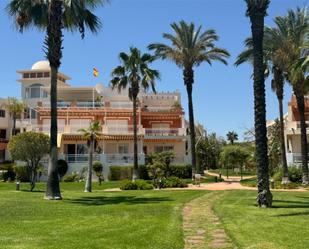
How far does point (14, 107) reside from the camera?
6881 centimetres

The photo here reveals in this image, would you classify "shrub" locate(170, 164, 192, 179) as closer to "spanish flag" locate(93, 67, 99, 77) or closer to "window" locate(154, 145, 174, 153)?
"window" locate(154, 145, 174, 153)

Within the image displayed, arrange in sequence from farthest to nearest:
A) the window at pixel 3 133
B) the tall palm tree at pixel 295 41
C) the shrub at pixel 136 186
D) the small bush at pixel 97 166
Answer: the window at pixel 3 133 → the small bush at pixel 97 166 → the tall palm tree at pixel 295 41 → the shrub at pixel 136 186

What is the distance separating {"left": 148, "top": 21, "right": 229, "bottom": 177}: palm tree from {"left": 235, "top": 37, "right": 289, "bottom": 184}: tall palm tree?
6010 mm

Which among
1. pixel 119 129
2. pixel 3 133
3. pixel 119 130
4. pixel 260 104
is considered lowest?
pixel 260 104

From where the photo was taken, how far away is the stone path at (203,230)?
1077 cm

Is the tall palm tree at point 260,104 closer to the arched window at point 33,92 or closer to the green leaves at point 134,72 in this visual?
the green leaves at point 134,72

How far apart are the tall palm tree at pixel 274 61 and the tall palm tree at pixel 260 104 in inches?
614

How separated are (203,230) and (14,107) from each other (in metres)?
60.2

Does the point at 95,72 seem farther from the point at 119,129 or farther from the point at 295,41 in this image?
the point at 295,41

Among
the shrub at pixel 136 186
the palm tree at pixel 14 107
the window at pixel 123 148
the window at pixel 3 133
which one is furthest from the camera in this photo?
the window at pixel 3 133

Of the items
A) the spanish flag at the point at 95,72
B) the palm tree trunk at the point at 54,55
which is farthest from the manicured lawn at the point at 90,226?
the spanish flag at the point at 95,72

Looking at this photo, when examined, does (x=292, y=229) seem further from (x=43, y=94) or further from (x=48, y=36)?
(x=43, y=94)

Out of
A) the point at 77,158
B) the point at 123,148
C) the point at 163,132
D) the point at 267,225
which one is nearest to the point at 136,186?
the point at 77,158

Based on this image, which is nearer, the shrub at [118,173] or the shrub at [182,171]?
the shrub at [182,171]
